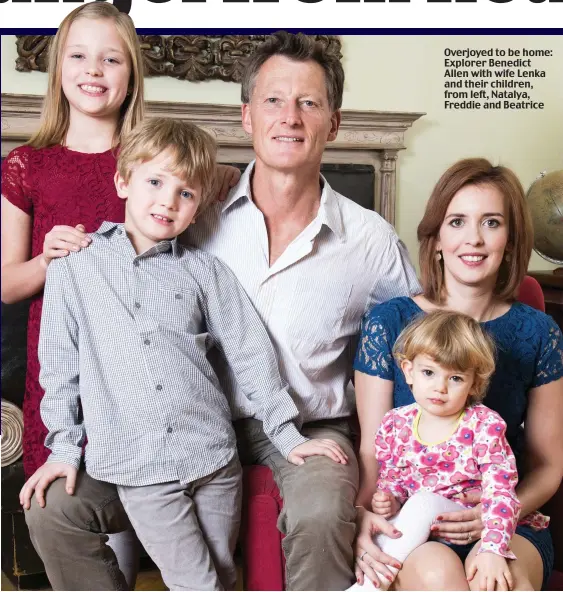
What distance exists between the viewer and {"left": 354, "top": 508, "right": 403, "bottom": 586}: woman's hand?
4.51ft

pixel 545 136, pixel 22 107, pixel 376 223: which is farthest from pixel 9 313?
pixel 545 136

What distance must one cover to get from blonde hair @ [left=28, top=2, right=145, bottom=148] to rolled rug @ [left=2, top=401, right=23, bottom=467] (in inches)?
33.8

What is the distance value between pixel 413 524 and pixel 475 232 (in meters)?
0.54

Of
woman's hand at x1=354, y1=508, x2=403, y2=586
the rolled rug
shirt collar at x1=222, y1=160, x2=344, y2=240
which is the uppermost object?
shirt collar at x1=222, y1=160, x2=344, y2=240

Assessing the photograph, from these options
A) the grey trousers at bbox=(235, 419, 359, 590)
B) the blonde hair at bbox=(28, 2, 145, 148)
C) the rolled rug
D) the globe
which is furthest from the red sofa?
the globe

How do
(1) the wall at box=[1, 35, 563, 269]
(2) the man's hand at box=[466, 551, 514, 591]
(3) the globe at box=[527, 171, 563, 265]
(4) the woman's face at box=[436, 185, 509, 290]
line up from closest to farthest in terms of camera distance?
(2) the man's hand at box=[466, 551, 514, 591] < (4) the woman's face at box=[436, 185, 509, 290] < (3) the globe at box=[527, 171, 563, 265] < (1) the wall at box=[1, 35, 563, 269]

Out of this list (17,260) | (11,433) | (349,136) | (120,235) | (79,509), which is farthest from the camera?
(349,136)

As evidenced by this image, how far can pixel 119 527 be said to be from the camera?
1.47 m

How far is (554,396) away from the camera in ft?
5.10

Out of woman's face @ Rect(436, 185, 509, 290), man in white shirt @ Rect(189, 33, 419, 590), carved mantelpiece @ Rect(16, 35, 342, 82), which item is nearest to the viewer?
woman's face @ Rect(436, 185, 509, 290)

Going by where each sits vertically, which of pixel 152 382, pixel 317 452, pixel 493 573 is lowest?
pixel 493 573

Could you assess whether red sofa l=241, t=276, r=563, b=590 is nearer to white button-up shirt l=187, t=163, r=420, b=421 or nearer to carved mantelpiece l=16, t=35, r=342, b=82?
white button-up shirt l=187, t=163, r=420, b=421

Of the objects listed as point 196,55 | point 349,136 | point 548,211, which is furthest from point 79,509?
point 349,136

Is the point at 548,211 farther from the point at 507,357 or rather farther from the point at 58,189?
the point at 58,189
